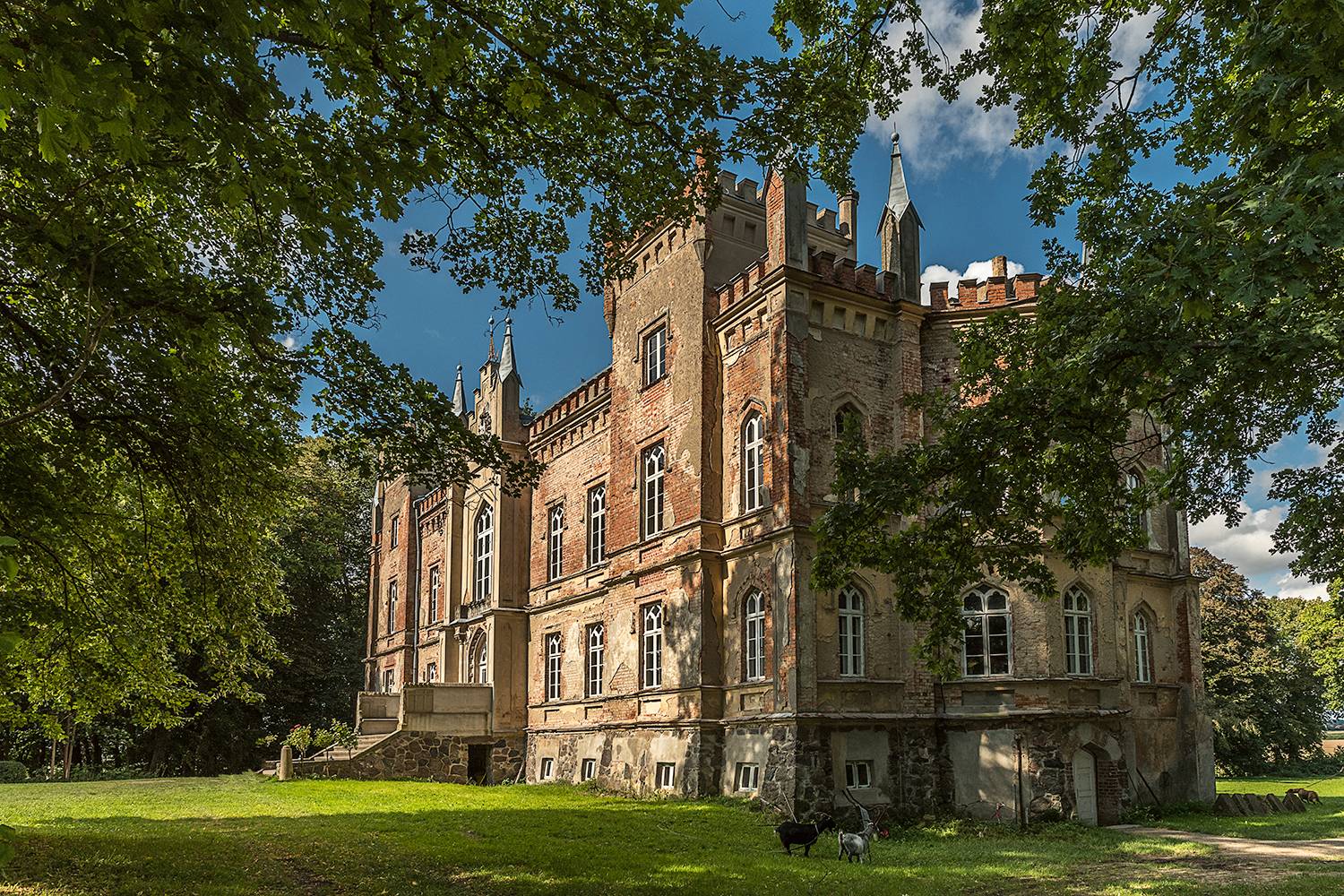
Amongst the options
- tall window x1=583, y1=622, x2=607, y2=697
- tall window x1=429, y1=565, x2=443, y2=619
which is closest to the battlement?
tall window x1=583, y1=622, x2=607, y2=697

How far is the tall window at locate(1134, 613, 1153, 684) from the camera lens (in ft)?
68.1

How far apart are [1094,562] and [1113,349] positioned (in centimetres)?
314

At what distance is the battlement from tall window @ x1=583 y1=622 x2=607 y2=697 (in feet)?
20.0

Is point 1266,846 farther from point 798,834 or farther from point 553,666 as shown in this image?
point 553,666

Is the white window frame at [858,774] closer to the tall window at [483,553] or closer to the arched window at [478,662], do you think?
the arched window at [478,662]

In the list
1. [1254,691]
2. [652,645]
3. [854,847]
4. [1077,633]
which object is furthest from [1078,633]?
[1254,691]

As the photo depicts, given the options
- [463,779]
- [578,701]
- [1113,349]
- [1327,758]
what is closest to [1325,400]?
[1113,349]

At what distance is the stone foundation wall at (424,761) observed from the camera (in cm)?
2662

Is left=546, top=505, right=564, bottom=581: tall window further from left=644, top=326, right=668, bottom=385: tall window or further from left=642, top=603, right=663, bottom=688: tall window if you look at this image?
left=644, top=326, right=668, bottom=385: tall window

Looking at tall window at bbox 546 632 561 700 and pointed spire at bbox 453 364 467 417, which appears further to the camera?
pointed spire at bbox 453 364 467 417

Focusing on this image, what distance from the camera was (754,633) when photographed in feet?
63.7

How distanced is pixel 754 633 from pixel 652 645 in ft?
11.9

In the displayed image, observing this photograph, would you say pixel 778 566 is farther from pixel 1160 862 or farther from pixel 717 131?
pixel 717 131

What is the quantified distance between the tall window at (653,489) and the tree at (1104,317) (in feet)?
38.1
